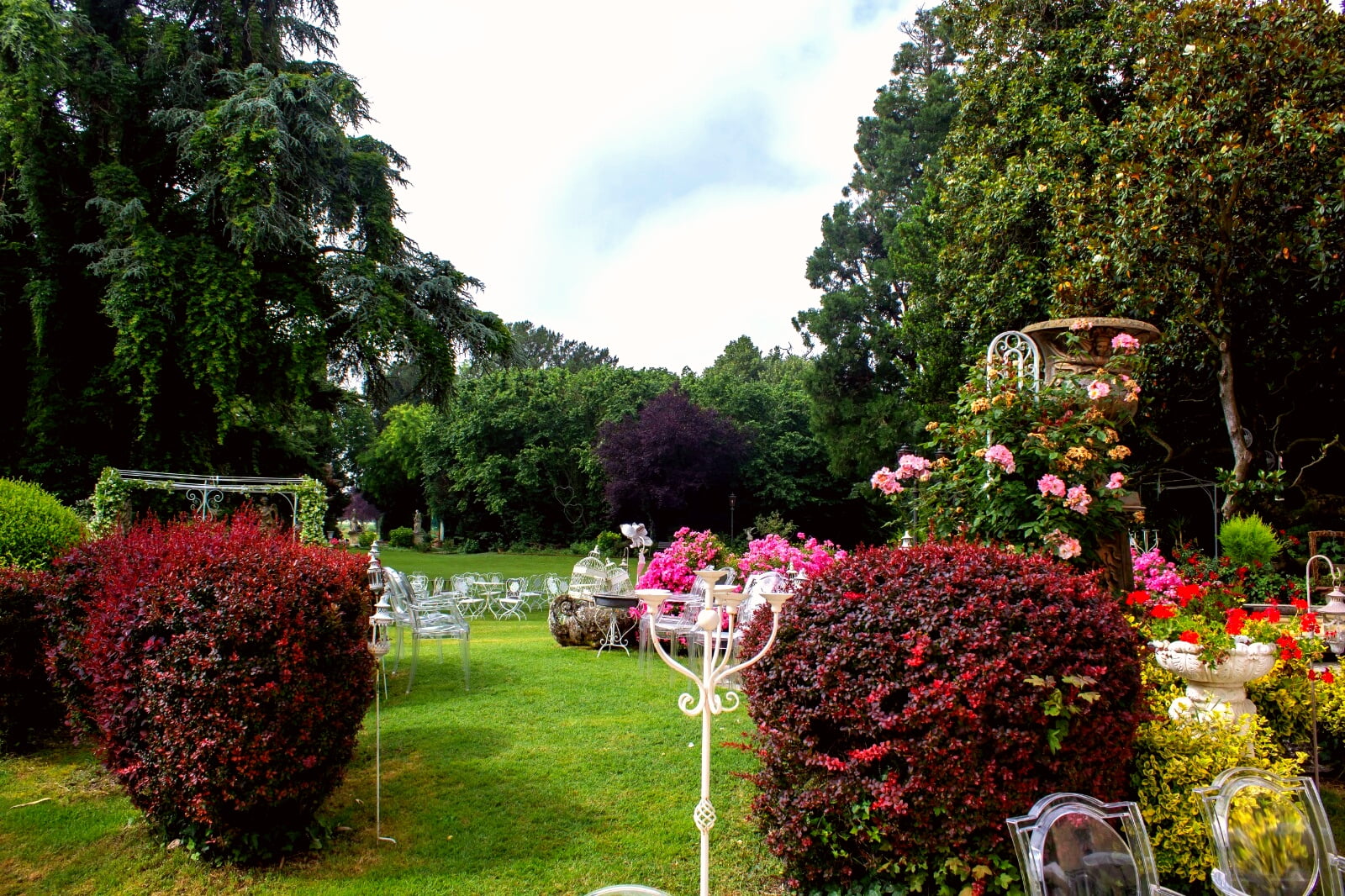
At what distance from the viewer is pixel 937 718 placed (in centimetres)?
268

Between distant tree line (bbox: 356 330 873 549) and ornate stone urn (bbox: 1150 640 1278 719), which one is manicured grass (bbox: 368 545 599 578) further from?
ornate stone urn (bbox: 1150 640 1278 719)

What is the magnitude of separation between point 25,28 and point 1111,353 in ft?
51.4

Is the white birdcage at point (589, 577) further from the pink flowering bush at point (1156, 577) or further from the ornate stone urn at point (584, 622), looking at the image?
the pink flowering bush at point (1156, 577)

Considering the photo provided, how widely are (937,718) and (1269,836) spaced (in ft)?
3.22

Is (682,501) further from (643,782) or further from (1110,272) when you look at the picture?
(643,782)

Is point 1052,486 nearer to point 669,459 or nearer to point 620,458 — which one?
point 669,459

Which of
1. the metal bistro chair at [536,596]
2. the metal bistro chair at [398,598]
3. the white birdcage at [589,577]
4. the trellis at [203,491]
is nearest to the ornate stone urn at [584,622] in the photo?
the white birdcage at [589,577]

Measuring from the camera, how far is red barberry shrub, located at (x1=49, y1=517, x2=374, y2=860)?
3.15m

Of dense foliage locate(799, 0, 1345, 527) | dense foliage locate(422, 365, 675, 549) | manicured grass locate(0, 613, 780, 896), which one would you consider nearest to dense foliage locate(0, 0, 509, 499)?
manicured grass locate(0, 613, 780, 896)

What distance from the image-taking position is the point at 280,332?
560 inches

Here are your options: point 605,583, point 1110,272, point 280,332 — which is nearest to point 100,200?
point 280,332

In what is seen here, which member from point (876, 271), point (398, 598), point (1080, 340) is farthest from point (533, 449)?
point (1080, 340)

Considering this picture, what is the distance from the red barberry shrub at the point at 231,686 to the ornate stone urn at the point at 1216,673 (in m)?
3.93

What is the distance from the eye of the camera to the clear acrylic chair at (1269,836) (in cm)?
225
